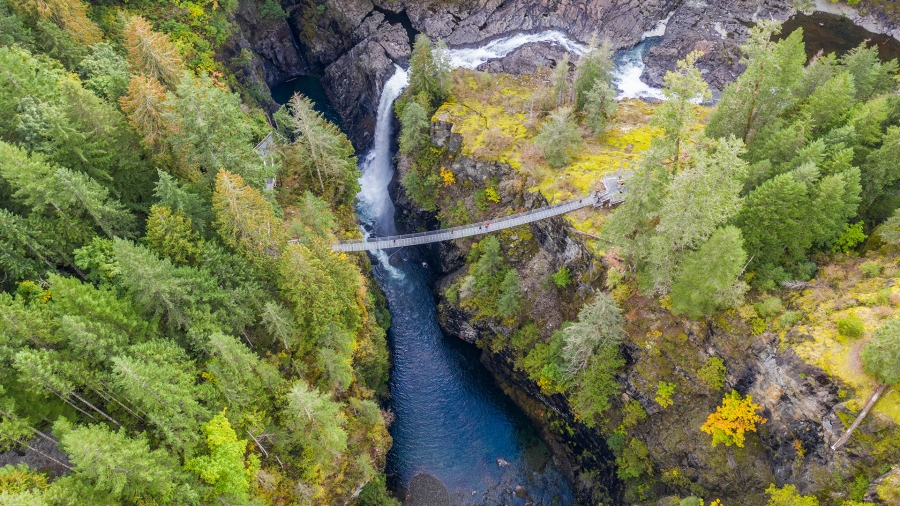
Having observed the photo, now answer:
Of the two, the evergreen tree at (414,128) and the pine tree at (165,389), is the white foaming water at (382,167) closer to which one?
the evergreen tree at (414,128)

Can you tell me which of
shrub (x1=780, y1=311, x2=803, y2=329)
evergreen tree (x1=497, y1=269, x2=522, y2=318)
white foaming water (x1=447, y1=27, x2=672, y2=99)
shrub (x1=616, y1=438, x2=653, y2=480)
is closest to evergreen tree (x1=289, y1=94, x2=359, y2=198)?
evergreen tree (x1=497, y1=269, x2=522, y2=318)

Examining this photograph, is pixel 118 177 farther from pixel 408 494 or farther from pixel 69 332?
pixel 408 494

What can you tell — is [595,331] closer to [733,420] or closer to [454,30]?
[733,420]

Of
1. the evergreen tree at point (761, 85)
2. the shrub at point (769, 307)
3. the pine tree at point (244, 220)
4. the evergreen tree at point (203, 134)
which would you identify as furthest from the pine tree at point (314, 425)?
the evergreen tree at point (761, 85)

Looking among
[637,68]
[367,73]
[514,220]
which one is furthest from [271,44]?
[637,68]

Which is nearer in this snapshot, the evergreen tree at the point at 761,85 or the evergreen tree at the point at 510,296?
the evergreen tree at the point at 761,85
